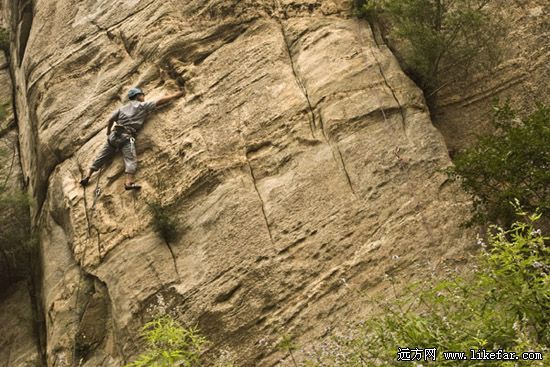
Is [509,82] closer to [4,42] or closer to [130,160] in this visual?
[130,160]

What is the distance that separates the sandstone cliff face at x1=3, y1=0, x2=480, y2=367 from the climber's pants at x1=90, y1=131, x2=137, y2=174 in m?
0.25

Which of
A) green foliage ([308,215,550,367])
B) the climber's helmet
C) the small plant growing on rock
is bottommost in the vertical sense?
the small plant growing on rock

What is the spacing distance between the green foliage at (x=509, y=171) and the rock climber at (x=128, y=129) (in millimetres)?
7103

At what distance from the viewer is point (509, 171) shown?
10344 millimetres

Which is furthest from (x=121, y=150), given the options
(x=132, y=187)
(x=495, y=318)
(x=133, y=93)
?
(x=495, y=318)

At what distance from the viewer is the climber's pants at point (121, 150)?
46.2 feet

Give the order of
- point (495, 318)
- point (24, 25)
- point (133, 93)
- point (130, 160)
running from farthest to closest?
point (24, 25)
point (133, 93)
point (130, 160)
point (495, 318)

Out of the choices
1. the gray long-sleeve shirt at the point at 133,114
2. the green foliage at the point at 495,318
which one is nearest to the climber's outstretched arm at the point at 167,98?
the gray long-sleeve shirt at the point at 133,114

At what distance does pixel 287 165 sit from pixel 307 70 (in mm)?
2573

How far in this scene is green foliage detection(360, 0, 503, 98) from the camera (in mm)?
14250

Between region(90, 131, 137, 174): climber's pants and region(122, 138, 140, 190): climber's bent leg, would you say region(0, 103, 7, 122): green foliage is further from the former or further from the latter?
region(122, 138, 140, 190): climber's bent leg

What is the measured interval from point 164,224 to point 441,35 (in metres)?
7.73

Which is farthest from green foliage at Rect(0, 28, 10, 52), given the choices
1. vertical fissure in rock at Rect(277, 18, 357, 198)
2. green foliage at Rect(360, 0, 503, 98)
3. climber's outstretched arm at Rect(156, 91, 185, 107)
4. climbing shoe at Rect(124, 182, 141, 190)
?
green foliage at Rect(360, 0, 503, 98)

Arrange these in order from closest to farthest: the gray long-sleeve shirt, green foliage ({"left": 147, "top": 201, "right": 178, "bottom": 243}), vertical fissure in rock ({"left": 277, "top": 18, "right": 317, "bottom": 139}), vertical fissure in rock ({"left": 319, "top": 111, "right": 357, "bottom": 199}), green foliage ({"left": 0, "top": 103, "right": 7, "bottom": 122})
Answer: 1. vertical fissure in rock ({"left": 319, "top": 111, "right": 357, "bottom": 199})
2. green foliage ({"left": 147, "top": 201, "right": 178, "bottom": 243})
3. vertical fissure in rock ({"left": 277, "top": 18, "right": 317, "bottom": 139})
4. the gray long-sleeve shirt
5. green foliage ({"left": 0, "top": 103, "right": 7, "bottom": 122})
